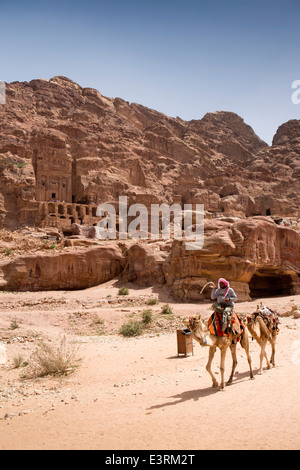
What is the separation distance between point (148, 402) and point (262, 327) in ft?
10.9

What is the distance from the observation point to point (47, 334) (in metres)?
14.8

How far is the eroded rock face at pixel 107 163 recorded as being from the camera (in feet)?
160

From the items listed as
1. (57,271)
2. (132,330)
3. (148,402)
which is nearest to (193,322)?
(148,402)

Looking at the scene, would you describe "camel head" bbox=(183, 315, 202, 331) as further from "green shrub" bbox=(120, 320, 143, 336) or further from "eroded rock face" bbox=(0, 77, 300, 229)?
"eroded rock face" bbox=(0, 77, 300, 229)

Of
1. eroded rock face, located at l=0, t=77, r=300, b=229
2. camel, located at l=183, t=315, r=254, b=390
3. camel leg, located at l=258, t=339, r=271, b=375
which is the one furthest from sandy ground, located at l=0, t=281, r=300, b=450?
eroded rock face, located at l=0, t=77, r=300, b=229

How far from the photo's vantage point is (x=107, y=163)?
182ft

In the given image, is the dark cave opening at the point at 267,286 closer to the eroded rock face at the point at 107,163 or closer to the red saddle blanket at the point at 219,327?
the red saddle blanket at the point at 219,327

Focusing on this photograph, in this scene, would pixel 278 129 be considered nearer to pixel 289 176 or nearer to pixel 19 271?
pixel 289 176

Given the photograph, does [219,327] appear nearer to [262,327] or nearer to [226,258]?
[262,327]

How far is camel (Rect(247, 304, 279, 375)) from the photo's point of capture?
8008 mm

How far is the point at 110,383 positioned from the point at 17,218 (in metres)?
39.3

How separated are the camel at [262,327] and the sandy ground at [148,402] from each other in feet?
1.66
